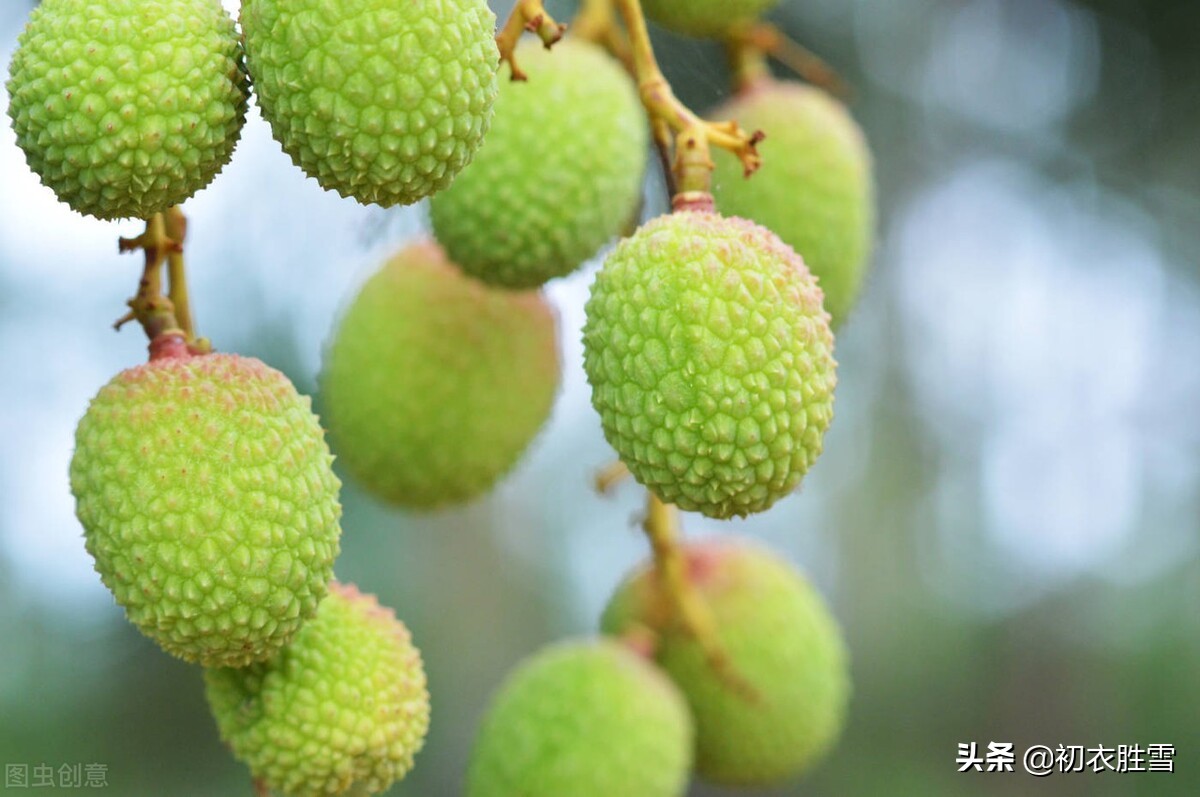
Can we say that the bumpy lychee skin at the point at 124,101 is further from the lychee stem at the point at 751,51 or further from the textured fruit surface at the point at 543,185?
the lychee stem at the point at 751,51

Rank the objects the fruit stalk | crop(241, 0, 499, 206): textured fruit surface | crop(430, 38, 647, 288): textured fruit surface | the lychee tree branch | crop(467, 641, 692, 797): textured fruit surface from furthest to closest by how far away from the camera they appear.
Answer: crop(467, 641, 692, 797): textured fruit surface < crop(430, 38, 647, 288): textured fruit surface < the fruit stalk < the lychee tree branch < crop(241, 0, 499, 206): textured fruit surface

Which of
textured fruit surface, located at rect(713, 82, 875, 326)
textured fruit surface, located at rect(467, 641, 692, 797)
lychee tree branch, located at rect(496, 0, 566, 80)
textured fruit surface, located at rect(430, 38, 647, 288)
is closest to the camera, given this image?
lychee tree branch, located at rect(496, 0, 566, 80)

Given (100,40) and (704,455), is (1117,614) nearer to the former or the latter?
(704,455)

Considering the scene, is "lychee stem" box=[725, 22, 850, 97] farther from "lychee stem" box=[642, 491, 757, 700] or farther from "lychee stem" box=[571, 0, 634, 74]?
"lychee stem" box=[642, 491, 757, 700]

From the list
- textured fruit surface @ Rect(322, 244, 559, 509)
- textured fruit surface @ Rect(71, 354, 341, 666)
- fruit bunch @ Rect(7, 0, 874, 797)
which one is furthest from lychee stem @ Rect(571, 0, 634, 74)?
textured fruit surface @ Rect(71, 354, 341, 666)

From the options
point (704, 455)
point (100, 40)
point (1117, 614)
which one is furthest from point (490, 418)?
point (1117, 614)

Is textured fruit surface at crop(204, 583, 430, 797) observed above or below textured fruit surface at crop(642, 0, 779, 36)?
below

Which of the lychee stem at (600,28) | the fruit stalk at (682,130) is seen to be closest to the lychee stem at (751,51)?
the lychee stem at (600,28)
